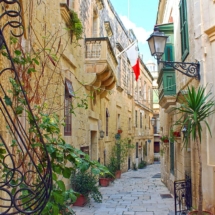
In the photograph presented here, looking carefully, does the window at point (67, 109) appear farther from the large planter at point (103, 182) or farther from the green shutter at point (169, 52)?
the large planter at point (103, 182)

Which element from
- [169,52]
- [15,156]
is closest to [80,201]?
[15,156]

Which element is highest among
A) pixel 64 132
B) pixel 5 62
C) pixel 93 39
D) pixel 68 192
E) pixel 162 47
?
pixel 93 39

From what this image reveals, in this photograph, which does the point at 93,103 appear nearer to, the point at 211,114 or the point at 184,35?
the point at 184,35

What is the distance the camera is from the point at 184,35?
7809 mm

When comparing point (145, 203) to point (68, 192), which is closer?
point (68, 192)

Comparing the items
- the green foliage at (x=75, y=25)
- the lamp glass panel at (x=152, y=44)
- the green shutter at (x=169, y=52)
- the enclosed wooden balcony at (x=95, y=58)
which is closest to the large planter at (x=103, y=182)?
the enclosed wooden balcony at (x=95, y=58)

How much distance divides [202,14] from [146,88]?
22.8 metres

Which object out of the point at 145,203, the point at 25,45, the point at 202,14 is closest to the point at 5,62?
the point at 25,45

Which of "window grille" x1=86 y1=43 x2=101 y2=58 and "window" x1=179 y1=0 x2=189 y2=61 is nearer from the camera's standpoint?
"window" x1=179 y1=0 x2=189 y2=61

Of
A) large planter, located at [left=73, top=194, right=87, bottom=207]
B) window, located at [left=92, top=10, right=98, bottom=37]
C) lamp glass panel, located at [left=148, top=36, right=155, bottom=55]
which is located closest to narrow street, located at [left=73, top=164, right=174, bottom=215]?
large planter, located at [left=73, top=194, right=87, bottom=207]

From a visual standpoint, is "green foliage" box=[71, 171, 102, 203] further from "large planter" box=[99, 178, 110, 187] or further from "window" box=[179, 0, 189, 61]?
"window" box=[179, 0, 189, 61]

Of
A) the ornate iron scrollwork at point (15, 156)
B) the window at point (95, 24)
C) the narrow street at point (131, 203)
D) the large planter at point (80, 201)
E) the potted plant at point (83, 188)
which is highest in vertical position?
the window at point (95, 24)

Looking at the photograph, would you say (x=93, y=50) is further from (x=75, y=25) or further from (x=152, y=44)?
(x=152, y=44)

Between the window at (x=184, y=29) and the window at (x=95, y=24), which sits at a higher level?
the window at (x=95, y=24)
